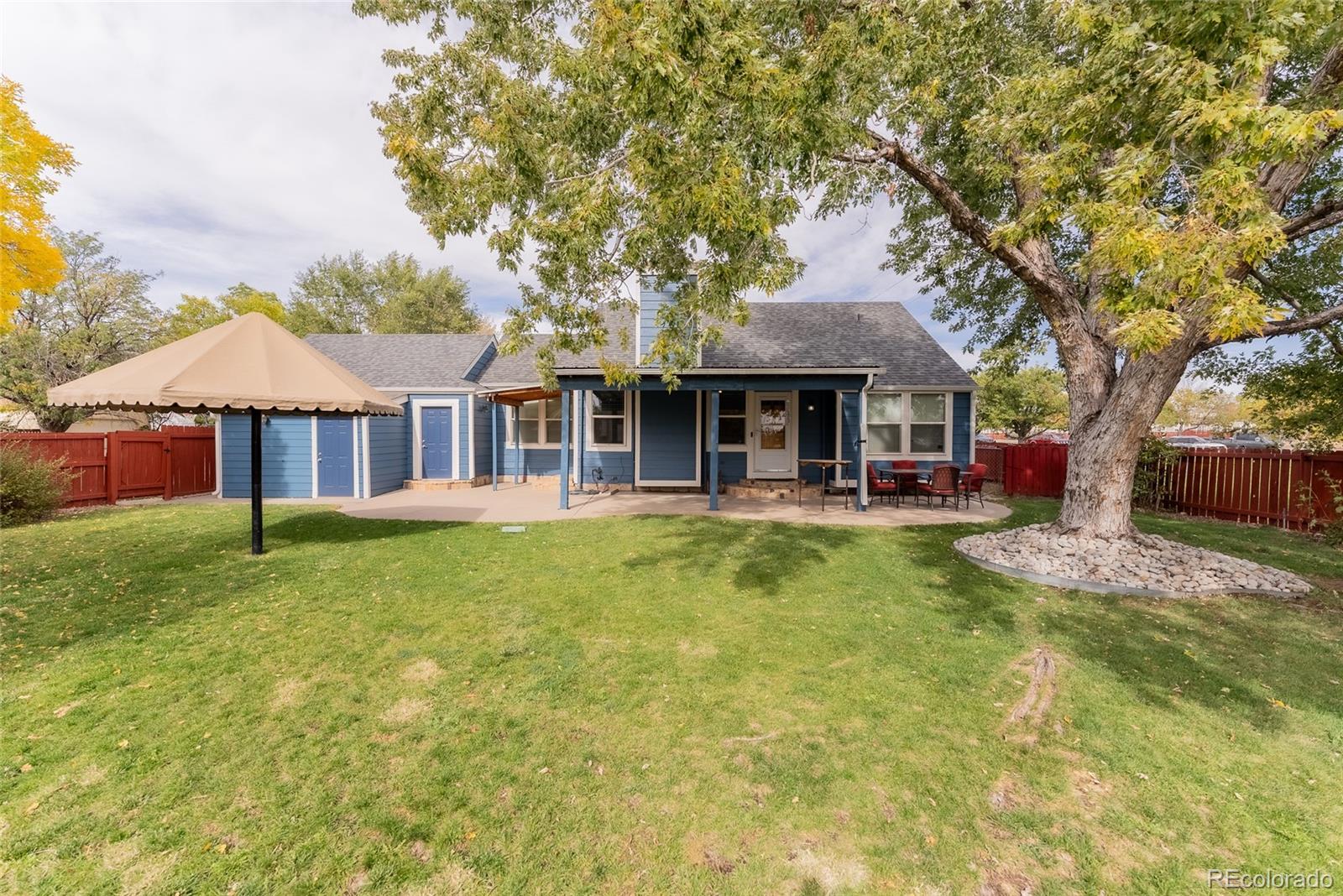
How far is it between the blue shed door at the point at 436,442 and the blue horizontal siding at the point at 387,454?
0.43 metres

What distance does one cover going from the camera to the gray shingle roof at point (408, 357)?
13.0 metres

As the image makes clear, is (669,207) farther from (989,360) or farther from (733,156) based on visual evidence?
(989,360)

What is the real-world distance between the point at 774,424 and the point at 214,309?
30369mm

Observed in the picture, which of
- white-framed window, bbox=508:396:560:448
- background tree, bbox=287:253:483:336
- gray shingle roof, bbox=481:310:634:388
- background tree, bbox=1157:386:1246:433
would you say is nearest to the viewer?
gray shingle roof, bbox=481:310:634:388

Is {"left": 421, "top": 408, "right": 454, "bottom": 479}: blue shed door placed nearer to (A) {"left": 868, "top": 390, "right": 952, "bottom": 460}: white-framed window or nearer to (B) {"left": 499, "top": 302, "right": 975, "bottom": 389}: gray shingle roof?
(B) {"left": 499, "top": 302, "right": 975, "bottom": 389}: gray shingle roof

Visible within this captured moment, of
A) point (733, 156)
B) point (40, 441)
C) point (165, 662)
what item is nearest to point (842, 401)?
point (733, 156)

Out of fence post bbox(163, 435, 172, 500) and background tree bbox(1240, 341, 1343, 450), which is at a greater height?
background tree bbox(1240, 341, 1343, 450)

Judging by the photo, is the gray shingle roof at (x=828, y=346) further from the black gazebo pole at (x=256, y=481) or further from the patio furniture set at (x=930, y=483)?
the black gazebo pole at (x=256, y=481)

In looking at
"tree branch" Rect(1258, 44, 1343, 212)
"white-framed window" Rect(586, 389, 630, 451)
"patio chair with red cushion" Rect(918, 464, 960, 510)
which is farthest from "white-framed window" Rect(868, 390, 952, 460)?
"tree branch" Rect(1258, 44, 1343, 212)

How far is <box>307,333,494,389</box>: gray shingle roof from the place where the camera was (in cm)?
1304

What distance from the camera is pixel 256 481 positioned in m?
6.46

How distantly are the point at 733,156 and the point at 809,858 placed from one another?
4.42 meters

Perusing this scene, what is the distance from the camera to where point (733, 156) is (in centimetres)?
393

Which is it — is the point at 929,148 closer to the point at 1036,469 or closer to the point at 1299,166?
the point at 1299,166
